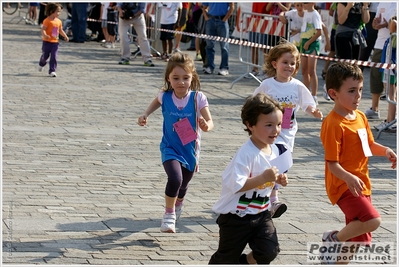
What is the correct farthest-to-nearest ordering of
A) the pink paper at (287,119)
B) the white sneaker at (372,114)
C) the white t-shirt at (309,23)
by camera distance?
the white t-shirt at (309,23) → the white sneaker at (372,114) → the pink paper at (287,119)

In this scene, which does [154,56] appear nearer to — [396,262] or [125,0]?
[125,0]

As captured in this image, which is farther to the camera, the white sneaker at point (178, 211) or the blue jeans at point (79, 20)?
the blue jeans at point (79, 20)

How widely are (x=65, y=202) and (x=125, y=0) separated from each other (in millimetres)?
12369

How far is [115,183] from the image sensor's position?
789cm

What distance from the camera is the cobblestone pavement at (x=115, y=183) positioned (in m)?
5.88

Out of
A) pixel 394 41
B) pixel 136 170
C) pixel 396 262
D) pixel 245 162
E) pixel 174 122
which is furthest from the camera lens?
pixel 394 41

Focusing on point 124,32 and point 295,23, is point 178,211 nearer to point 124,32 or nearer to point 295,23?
point 295,23

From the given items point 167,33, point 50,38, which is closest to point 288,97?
point 50,38

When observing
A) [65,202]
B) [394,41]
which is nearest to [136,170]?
[65,202]

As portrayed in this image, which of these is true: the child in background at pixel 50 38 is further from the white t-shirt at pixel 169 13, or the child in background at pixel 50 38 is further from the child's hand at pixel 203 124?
the child's hand at pixel 203 124

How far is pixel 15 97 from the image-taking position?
13.1 m

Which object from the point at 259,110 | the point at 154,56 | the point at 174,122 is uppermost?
the point at 259,110

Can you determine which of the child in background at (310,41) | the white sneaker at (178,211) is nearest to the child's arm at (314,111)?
the white sneaker at (178,211)

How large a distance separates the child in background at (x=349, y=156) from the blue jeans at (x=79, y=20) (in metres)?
20.7
